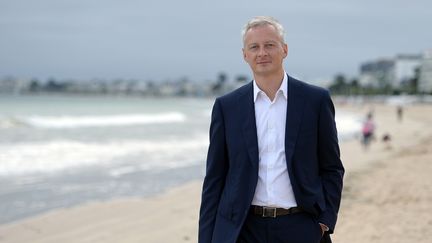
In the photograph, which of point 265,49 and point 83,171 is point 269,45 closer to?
point 265,49

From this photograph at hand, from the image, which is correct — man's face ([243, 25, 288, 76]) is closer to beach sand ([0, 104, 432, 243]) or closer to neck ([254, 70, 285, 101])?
neck ([254, 70, 285, 101])

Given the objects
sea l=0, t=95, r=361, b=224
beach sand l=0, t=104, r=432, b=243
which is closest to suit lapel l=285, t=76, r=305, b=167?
beach sand l=0, t=104, r=432, b=243

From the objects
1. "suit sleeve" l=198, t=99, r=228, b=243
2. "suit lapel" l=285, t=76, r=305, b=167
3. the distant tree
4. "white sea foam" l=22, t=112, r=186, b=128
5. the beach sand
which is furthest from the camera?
the distant tree

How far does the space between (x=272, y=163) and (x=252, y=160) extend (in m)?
0.08

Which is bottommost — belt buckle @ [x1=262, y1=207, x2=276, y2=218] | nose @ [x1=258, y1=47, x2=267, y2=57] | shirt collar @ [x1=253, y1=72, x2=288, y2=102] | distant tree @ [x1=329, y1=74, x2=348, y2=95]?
distant tree @ [x1=329, y1=74, x2=348, y2=95]

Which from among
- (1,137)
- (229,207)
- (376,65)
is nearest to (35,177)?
(229,207)

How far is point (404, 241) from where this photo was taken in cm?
497

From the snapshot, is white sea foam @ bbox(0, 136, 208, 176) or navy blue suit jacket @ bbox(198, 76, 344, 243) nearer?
navy blue suit jacket @ bbox(198, 76, 344, 243)

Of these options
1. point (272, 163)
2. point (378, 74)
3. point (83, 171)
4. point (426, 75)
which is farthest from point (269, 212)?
point (378, 74)

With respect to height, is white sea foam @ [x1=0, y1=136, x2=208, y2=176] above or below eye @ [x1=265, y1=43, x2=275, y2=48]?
below

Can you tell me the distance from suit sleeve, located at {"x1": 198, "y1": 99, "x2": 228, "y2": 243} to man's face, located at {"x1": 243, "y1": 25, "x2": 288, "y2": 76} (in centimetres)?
24

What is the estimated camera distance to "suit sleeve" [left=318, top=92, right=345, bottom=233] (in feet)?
7.36

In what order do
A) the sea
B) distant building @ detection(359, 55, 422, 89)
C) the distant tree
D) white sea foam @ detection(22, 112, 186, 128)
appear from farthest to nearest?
distant building @ detection(359, 55, 422, 89) < the distant tree < white sea foam @ detection(22, 112, 186, 128) < the sea

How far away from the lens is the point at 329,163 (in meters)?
2.29
